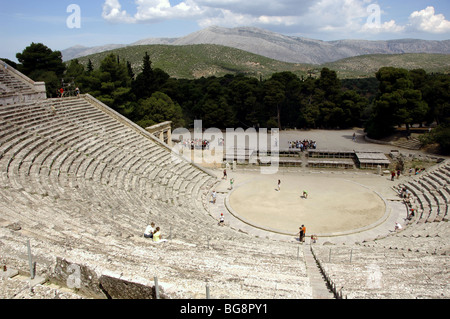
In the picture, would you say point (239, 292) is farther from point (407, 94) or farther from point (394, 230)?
point (407, 94)

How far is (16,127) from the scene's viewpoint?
14992mm

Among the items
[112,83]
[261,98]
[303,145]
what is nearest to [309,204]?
[303,145]

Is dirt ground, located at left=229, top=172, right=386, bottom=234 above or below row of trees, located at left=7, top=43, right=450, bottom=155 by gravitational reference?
below

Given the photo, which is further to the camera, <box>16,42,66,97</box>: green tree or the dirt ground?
<box>16,42,66,97</box>: green tree

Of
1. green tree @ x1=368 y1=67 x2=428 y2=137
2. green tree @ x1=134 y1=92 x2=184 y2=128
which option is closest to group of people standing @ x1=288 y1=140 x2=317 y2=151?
green tree @ x1=368 y1=67 x2=428 y2=137

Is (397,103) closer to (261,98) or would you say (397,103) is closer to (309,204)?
(261,98)

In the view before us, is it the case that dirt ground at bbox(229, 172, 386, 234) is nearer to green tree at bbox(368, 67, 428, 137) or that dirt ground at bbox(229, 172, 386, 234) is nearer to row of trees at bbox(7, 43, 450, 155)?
green tree at bbox(368, 67, 428, 137)

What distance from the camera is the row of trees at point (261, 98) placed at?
3020cm

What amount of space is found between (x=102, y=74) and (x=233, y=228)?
2174 cm

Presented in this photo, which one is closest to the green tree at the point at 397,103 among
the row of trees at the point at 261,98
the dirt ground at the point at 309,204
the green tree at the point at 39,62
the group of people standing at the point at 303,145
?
the row of trees at the point at 261,98

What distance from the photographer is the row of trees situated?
99.1 ft

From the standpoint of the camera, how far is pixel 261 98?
1640 inches

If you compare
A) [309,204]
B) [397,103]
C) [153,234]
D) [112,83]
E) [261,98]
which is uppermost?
[112,83]

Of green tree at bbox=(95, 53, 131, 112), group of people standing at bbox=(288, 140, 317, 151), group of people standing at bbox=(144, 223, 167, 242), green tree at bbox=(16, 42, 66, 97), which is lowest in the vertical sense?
group of people standing at bbox=(144, 223, 167, 242)
